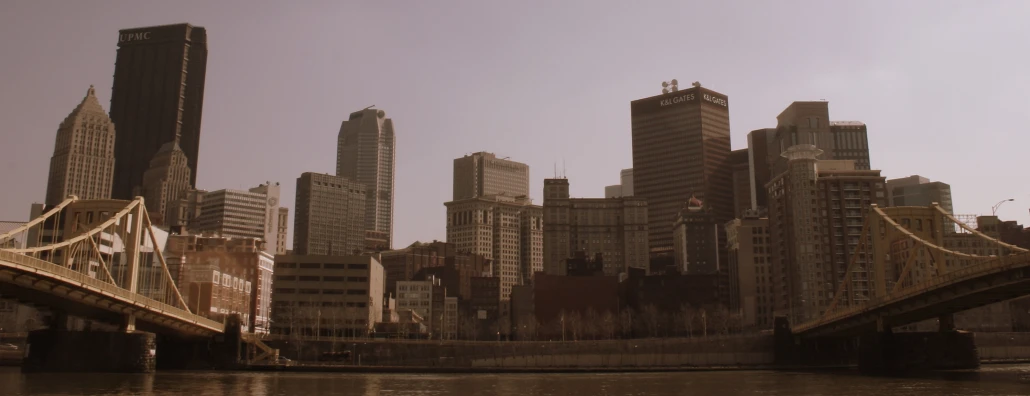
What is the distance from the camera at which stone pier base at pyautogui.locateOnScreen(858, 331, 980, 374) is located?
100812 mm

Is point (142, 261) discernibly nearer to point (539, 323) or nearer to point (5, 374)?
point (539, 323)

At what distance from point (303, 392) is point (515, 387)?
18684 mm

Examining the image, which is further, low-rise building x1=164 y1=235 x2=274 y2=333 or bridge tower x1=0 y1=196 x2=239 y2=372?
low-rise building x1=164 y1=235 x2=274 y2=333

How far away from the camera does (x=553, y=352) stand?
144m

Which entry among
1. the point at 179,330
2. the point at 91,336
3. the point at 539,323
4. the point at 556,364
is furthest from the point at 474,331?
the point at 91,336

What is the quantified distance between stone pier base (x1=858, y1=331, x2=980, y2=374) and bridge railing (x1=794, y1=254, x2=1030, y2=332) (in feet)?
14.3

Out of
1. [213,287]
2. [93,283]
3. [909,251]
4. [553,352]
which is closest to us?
[93,283]

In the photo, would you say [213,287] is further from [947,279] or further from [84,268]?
[947,279]

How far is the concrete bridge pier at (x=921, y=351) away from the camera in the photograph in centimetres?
10081

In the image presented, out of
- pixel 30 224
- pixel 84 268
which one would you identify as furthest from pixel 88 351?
pixel 30 224

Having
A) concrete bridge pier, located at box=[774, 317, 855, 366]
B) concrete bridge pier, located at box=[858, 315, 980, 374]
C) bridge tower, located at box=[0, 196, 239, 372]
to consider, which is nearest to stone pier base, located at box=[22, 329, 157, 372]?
bridge tower, located at box=[0, 196, 239, 372]

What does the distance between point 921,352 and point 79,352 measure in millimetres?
85402

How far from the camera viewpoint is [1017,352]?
150 m

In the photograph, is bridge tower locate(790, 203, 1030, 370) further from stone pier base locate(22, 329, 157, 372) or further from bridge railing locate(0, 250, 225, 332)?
stone pier base locate(22, 329, 157, 372)
